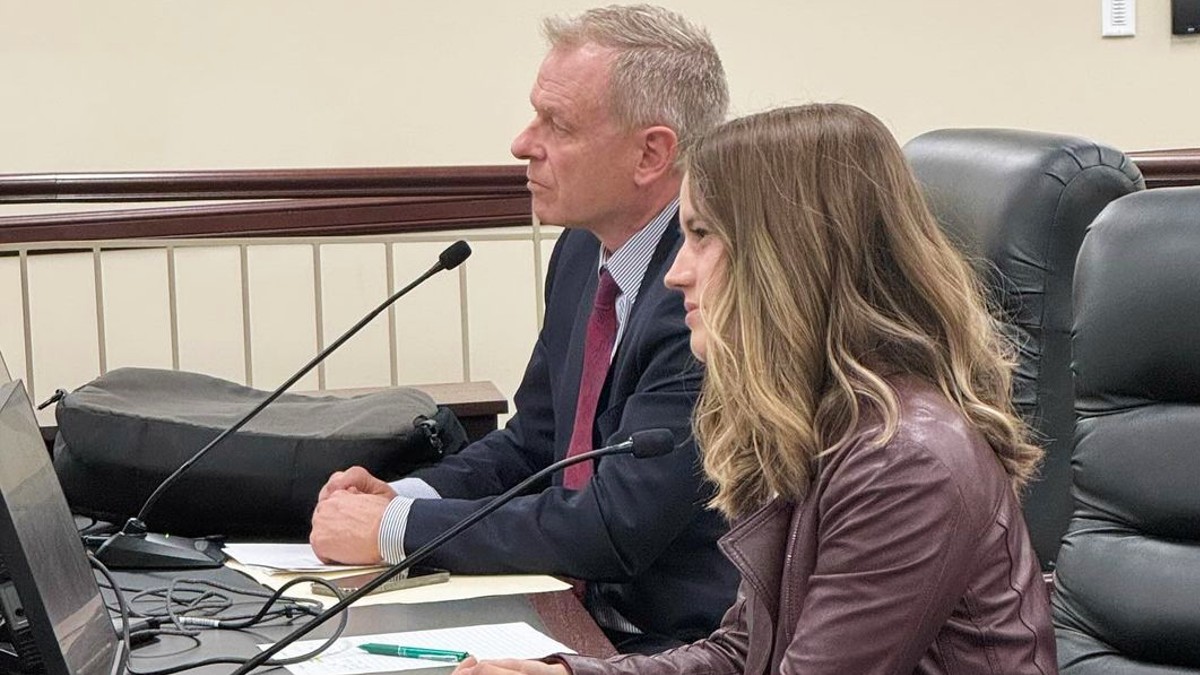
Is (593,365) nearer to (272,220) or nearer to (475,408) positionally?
(475,408)

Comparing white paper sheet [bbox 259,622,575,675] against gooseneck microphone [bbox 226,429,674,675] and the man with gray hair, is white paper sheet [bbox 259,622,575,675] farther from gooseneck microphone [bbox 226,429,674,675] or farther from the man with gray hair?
the man with gray hair

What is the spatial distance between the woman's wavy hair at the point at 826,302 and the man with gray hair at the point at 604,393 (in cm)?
41

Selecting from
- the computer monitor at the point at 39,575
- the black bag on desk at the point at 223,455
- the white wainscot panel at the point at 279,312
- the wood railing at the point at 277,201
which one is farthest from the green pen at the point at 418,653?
the white wainscot panel at the point at 279,312

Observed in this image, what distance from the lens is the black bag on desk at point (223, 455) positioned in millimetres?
1905

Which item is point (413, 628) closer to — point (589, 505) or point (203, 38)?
point (589, 505)

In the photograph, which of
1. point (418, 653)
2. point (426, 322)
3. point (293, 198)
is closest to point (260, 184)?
point (293, 198)

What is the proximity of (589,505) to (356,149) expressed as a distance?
253 centimetres

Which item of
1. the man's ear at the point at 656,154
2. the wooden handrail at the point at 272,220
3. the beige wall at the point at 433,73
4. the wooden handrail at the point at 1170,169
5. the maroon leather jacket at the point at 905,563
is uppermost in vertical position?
the beige wall at the point at 433,73

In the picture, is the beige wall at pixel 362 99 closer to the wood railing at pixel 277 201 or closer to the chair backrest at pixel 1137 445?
the wood railing at pixel 277 201

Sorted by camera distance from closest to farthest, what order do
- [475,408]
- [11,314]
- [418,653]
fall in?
[418,653] < [475,408] < [11,314]

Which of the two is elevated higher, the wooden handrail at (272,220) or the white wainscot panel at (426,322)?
the wooden handrail at (272,220)

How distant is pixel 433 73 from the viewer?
13.5 feet

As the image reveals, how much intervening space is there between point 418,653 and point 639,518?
0.36 m

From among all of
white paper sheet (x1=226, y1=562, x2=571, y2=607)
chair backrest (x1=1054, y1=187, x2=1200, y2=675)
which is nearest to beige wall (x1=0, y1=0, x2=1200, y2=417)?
white paper sheet (x1=226, y1=562, x2=571, y2=607)
